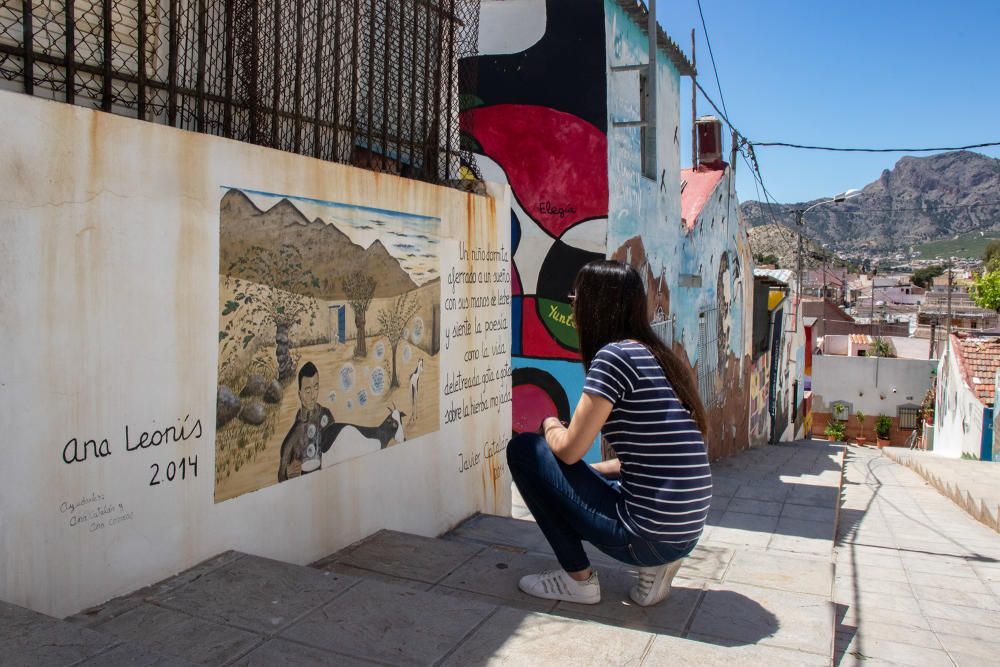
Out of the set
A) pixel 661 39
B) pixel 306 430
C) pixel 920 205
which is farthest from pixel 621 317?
pixel 920 205

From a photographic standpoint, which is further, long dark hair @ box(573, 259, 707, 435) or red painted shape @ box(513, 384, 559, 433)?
red painted shape @ box(513, 384, 559, 433)

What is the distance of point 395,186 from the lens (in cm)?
420

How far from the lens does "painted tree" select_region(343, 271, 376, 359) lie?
3805 mm

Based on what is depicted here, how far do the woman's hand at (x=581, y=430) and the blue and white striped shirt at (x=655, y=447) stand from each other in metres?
0.05

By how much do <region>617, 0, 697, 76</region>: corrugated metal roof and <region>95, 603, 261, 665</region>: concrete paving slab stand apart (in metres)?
7.51

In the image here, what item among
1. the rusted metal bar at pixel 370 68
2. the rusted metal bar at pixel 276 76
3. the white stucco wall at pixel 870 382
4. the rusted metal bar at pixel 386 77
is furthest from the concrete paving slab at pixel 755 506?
the white stucco wall at pixel 870 382

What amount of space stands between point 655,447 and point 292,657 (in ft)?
4.62

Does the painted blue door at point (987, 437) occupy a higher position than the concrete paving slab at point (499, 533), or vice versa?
the concrete paving slab at point (499, 533)

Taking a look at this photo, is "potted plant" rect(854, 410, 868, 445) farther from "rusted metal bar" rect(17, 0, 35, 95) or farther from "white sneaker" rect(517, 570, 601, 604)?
"rusted metal bar" rect(17, 0, 35, 95)

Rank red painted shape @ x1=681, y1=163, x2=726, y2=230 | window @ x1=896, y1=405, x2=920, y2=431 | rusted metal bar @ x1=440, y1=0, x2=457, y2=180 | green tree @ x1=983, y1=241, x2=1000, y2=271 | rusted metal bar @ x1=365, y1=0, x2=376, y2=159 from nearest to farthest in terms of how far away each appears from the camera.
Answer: rusted metal bar @ x1=365, y1=0, x2=376, y2=159 < rusted metal bar @ x1=440, y1=0, x2=457, y2=180 < red painted shape @ x1=681, y1=163, x2=726, y2=230 < window @ x1=896, y1=405, x2=920, y2=431 < green tree @ x1=983, y1=241, x2=1000, y2=271

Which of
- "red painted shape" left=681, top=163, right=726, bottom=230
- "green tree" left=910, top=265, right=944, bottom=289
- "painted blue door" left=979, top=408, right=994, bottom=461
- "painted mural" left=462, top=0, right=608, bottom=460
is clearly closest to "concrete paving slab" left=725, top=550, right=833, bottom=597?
"painted mural" left=462, top=0, right=608, bottom=460

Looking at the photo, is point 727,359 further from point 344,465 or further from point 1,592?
point 1,592

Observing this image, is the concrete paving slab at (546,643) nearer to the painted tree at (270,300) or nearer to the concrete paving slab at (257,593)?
the concrete paving slab at (257,593)

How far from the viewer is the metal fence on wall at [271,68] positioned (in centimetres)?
289
